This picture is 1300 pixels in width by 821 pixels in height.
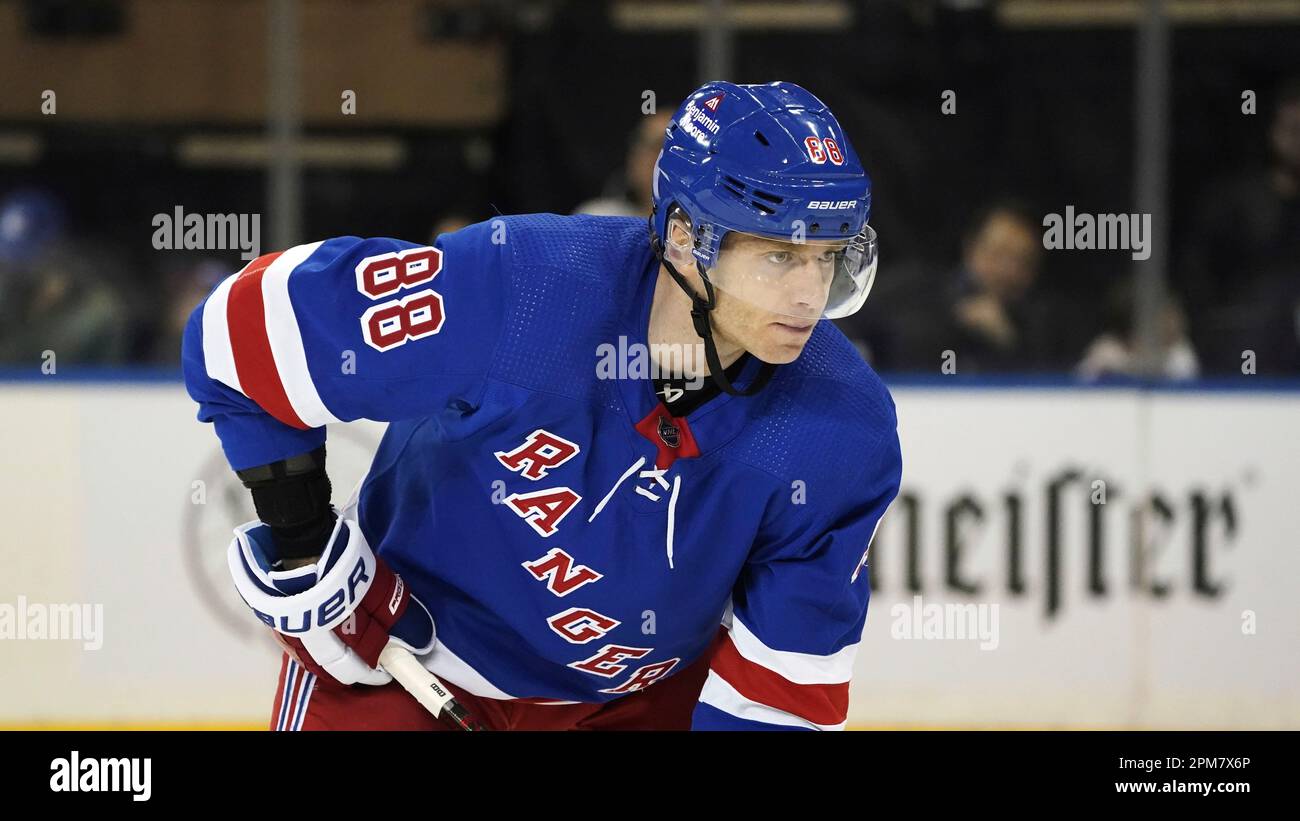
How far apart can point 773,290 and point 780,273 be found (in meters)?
0.03

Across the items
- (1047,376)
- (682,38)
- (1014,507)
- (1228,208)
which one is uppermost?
(682,38)

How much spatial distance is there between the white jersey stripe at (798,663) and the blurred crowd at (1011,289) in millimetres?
2859

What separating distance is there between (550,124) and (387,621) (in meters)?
3.12

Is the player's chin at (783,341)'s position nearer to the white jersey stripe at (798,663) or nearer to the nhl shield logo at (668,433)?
the nhl shield logo at (668,433)

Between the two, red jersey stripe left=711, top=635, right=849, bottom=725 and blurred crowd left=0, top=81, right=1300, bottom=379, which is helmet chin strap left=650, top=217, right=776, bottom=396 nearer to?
red jersey stripe left=711, top=635, right=849, bottom=725

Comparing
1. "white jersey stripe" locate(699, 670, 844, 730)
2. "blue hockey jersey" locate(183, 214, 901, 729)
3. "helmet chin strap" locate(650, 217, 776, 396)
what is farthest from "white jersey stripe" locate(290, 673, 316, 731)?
"helmet chin strap" locate(650, 217, 776, 396)

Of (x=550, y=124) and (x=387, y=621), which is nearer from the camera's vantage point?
(x=387, y=621)

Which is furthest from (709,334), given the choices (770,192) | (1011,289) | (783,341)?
(1011,289)

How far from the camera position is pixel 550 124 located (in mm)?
5102

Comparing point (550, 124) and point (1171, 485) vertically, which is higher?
point (550, 124)

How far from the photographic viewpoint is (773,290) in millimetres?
1978

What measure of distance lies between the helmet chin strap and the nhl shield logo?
0.27ft
